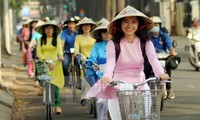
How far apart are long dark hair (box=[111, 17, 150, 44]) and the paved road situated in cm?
461

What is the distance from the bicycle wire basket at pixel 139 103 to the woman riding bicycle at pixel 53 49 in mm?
5990

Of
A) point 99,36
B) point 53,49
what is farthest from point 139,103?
point 53,49

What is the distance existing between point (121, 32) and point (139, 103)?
→ 1.05 m

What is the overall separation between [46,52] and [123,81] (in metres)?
6.02

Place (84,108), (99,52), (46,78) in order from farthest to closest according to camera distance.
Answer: (84,108) < (46,78) < (99,52)

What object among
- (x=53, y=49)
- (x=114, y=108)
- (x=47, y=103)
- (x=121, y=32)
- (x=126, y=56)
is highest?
(x=121, y=32)

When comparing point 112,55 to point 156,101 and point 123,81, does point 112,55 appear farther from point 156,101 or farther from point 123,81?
point 156,101

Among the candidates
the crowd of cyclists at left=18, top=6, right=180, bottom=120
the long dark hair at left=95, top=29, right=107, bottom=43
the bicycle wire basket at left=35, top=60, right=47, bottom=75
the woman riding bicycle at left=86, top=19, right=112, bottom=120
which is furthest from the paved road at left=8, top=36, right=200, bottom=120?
the long dark hair at left=95, top=29, right=107, bottom=43

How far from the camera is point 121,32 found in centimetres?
749

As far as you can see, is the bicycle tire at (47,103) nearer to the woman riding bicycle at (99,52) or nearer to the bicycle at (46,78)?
the bicycle at (46,78)

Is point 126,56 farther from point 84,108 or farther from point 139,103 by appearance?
point 84,108

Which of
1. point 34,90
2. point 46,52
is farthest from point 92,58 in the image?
point 34,90

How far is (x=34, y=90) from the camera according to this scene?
59.8 ft

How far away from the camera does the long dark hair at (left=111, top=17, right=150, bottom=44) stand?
7.45 metres
